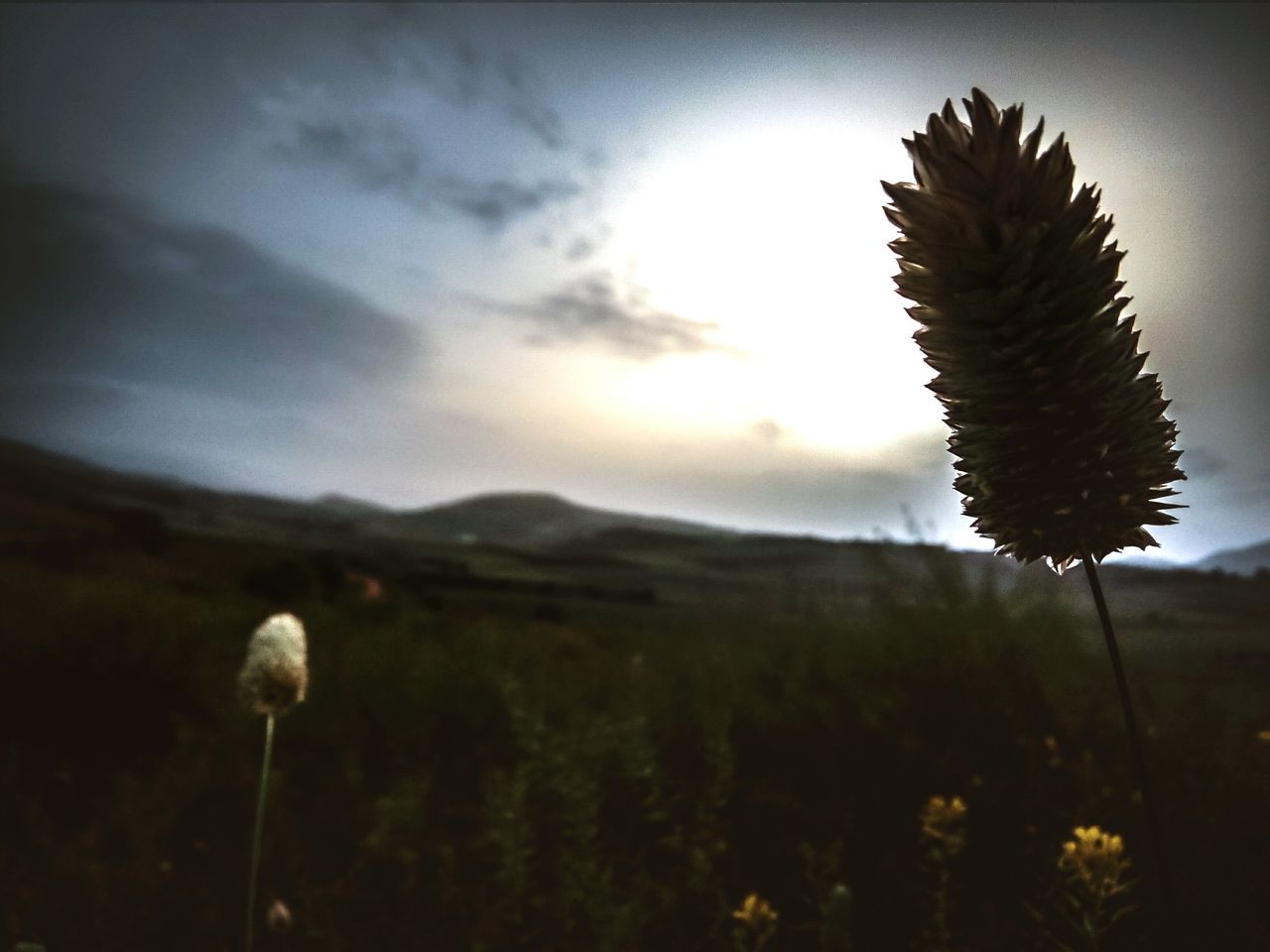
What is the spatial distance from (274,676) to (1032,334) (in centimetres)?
242

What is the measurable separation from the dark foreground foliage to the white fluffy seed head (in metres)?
1.06

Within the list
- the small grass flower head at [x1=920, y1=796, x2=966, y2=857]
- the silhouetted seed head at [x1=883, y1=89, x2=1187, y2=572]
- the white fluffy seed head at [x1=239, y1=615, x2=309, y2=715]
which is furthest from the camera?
the small grass flower head at [x1=920, y1=796, x2=966, y2=857]

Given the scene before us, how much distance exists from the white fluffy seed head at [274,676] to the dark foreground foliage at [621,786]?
1059 mm

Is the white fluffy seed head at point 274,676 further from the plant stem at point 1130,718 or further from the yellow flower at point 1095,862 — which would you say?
the plant stem at point 1130,718

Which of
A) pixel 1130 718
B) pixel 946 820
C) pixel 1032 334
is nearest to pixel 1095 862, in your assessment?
pixel 946 820

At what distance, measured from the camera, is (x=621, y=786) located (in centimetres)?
402

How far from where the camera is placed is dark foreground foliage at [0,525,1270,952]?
3.25 m

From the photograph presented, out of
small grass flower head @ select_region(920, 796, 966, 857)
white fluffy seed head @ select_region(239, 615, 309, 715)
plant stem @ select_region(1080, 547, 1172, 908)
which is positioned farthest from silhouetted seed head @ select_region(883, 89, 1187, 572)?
white fluffy seed head @ select_region(239, 615, 309, 715)

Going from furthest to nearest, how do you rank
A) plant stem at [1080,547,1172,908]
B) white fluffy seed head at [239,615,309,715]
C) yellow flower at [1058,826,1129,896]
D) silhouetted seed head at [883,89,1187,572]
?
white fluffy seed head at [239,615,309,715]
yellow flower at [1058,826,1129,896]
silhouetted seed head at [883,89,1187,572]
plant stem at [1080,547,1172,908]

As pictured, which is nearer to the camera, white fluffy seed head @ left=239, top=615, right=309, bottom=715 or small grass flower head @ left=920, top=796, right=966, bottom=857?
white fluffy seed head @ left=239, top=615, right=309, bottom=715

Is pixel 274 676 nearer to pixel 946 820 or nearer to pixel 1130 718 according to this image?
pixel 946 820

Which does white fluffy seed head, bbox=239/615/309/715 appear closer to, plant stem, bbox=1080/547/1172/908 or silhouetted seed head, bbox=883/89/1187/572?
silhouetted seed head, bbox=883/89/1187/572

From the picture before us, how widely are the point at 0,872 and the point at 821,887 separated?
404 centimetres

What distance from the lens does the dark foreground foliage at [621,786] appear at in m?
3.25
